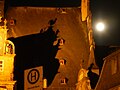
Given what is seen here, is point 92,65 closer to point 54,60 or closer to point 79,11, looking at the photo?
point 54,60

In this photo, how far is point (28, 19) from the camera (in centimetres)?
5384

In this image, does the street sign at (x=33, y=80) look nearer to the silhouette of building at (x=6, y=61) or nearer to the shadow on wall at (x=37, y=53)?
the silhouette of building at (x=6, y=61)

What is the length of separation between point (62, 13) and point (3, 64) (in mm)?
12574

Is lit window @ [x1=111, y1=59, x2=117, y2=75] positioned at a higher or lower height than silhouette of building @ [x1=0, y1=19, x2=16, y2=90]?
lower

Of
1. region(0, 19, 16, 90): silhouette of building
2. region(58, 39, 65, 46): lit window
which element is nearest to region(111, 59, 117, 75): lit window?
region(0, 19, 16, 90): silhouette of building

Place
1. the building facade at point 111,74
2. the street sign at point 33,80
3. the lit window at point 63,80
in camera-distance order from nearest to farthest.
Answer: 1. the building facade at point 111,74
2. the street sign at point 33,80
3. the lit window at point 63,80

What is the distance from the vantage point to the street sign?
141 ft

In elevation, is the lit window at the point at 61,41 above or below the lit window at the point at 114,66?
above

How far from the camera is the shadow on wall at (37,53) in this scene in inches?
1917

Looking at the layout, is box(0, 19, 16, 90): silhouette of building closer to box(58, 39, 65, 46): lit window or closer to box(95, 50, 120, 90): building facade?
box(58, 39, 65, 46): lit window

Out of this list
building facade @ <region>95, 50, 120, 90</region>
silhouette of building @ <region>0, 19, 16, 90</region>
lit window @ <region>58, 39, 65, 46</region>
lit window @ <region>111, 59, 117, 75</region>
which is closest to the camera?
building facade @ <region>95, 50, 120, 90</region>

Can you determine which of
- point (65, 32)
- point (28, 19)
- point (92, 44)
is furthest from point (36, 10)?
point (92, 44)

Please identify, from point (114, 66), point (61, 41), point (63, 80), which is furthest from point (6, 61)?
point (114, 66)

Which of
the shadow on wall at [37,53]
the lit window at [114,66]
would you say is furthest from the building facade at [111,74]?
the shadow on wall at [37,53]
